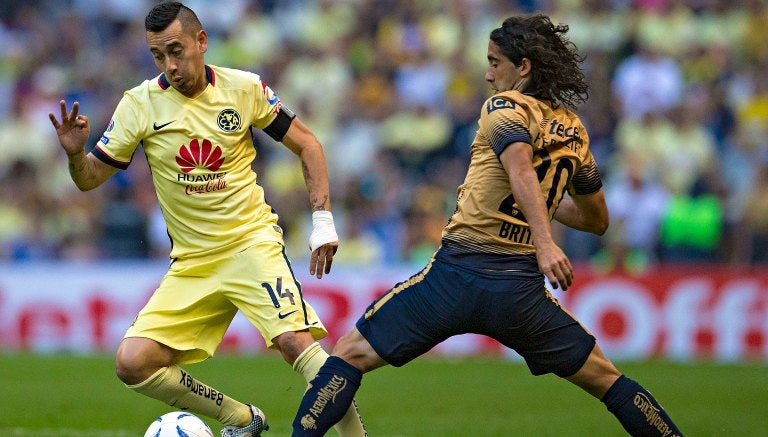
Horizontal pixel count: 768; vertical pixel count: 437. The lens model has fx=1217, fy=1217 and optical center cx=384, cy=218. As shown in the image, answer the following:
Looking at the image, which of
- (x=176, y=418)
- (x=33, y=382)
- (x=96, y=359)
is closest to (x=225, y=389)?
(x=33, y=382)

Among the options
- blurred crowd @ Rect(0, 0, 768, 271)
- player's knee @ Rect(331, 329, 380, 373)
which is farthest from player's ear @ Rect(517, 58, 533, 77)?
blurred crowd @ Rect(0, 0, 768, 271)

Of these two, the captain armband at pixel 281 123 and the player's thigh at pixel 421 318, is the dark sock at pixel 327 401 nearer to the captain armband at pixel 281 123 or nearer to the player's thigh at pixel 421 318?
the player's thigh at pixel 421 318

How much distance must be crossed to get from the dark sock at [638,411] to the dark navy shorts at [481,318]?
27 cm

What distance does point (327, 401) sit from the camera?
6332mm

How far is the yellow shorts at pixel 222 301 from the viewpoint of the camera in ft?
23.6

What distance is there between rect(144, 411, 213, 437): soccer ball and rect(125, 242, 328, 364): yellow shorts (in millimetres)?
392

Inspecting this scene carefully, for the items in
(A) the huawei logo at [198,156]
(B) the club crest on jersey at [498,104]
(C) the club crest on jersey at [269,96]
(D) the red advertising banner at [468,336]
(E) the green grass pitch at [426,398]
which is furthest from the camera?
(D) the red advertising banner at [468,336]

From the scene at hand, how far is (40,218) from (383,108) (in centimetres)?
549

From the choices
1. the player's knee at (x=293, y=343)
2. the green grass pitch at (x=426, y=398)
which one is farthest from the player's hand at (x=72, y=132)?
the green grass pitch at (x=426, y=398)

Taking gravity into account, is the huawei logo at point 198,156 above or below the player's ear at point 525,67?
below

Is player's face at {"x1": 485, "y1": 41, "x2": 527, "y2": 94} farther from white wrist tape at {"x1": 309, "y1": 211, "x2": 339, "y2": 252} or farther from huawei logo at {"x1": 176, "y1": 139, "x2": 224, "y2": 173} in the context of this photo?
huawei logo at {"x1": 176, "y1": 139, "x2": 224, "y2": 173}

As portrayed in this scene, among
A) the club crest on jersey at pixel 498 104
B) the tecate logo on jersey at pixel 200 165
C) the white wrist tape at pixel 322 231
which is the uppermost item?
the club crest on jersey at pixel 498 104

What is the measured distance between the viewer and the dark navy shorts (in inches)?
247

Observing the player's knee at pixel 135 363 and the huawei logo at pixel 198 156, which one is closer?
the player's knee at pixel 135 363
